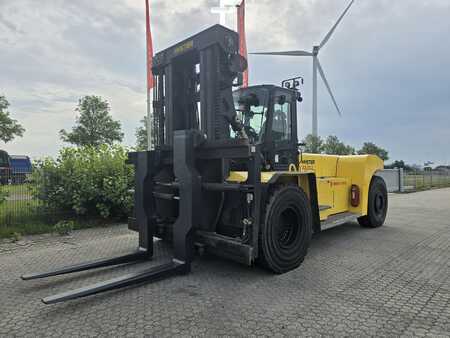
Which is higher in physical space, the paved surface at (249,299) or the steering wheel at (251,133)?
the steering wheel at (251,133)

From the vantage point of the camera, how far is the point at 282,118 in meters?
5.47

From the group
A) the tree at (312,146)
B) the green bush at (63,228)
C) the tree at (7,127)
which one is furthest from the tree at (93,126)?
the green bush at (63,228)

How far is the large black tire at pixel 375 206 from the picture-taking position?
7762 millimetres

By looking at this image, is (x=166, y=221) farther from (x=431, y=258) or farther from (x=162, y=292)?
(x=431, y=258)

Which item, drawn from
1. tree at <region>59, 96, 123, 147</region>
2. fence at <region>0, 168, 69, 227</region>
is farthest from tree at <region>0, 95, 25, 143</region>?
fence at <region>0, 168, 69, 227</region>

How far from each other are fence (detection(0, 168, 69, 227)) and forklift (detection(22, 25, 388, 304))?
3.62m

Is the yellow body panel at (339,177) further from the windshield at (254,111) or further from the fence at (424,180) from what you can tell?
the fence at (424,180)

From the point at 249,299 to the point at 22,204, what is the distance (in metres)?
6.64

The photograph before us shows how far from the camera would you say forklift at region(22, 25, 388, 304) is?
13.6ft

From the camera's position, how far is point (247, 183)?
13.7 feet

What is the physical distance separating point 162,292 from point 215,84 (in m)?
2.84

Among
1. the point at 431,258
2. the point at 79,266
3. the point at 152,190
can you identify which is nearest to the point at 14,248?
the point at 79,266

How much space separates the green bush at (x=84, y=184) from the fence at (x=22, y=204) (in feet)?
0.48

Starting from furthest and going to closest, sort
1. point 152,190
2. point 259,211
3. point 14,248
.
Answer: point 14,248 < point 152,190 < point 259,211
